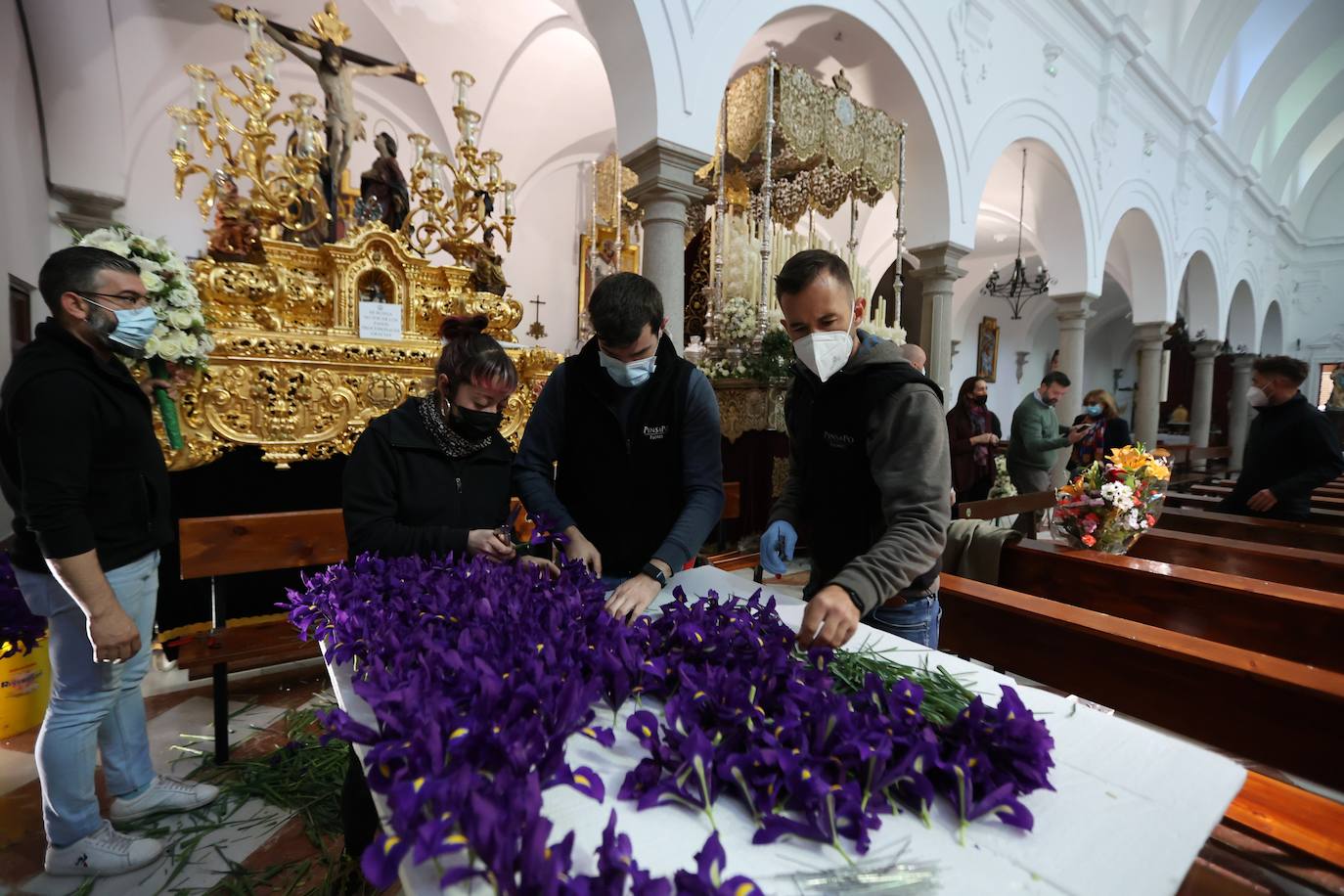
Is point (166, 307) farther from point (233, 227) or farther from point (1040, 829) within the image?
point (1040, 829)

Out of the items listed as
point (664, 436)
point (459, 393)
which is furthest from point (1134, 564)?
point (459, 393)

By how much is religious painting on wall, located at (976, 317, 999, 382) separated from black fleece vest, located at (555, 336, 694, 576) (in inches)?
741

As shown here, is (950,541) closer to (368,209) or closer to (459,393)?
(459,393)

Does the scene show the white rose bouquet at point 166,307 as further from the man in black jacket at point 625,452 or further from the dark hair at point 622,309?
the dark hair at point 622,309

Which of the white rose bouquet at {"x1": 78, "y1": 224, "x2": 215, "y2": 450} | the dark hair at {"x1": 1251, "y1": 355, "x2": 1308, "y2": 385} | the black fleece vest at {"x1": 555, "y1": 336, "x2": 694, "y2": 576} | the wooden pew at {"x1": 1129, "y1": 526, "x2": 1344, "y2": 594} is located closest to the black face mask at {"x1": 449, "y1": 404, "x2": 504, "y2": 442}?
the black fleece vest at {"x1": 555, "y1": 336, "x2": 694, "y2": 576}

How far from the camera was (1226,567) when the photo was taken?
11.4 ft

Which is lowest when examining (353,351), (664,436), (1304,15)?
(664,436)

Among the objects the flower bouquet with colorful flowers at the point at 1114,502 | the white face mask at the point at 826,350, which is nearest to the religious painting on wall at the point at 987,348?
the flower bouquet with colorful flowers at the point at 1114,502

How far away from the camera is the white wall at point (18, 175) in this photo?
4.70m

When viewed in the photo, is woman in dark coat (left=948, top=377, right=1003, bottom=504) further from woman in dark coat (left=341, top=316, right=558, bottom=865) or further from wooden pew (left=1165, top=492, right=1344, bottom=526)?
woman in dark coat (left=341, top=316, right=558, bottom=865)

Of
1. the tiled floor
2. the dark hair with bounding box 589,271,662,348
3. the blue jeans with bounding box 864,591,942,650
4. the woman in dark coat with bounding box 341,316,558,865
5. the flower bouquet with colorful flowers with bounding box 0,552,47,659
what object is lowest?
the tiled floor

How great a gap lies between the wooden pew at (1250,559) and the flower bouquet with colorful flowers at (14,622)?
5.39 meters

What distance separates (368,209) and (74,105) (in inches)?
125

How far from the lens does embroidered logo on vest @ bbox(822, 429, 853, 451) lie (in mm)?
1595
